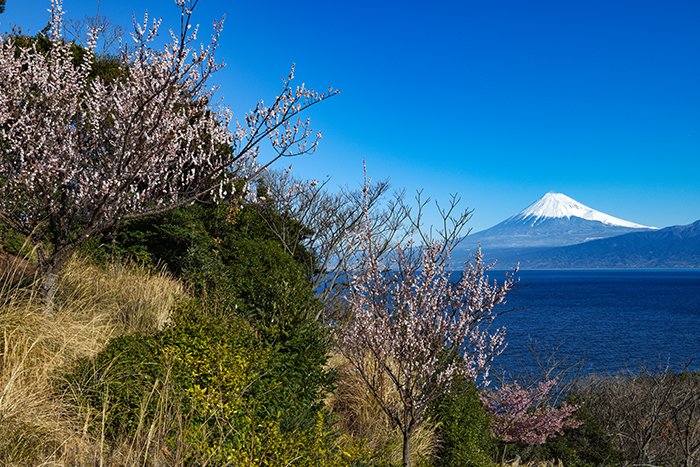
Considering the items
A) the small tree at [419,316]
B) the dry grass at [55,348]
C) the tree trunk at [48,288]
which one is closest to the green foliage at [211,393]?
the dry grass at [55,348]

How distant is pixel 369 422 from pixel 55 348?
449 cm

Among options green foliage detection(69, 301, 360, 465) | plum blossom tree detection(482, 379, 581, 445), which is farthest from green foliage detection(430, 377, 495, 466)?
plum blossom tree detection(482, 379, 581, 445)

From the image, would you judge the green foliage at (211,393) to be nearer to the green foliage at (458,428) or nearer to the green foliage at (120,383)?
the green foliage at (120,383)

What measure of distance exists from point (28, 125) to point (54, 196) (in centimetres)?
86

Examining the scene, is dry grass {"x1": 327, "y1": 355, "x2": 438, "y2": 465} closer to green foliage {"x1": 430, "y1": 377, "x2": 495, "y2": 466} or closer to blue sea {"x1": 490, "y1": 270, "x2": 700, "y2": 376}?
green foliage {"x1": 430, "y1": 377, "x2": 495, "y2": 466}

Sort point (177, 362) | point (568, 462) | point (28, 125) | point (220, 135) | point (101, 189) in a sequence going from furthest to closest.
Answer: point (568, 462) < point (220, 135) < point (28, 125) < point (101, 189) < point (177, 362)

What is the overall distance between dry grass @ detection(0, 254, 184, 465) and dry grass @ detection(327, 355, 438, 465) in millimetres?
3029

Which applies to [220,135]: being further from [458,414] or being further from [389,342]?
[458,414]

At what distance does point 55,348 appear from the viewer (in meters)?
5.14

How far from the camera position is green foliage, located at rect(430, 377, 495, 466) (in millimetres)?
7871

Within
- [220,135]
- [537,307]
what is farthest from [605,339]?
[220,135]

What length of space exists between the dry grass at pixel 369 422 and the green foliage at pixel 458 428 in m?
0.17

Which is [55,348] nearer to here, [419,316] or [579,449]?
[419,316]

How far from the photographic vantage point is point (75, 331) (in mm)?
5586
